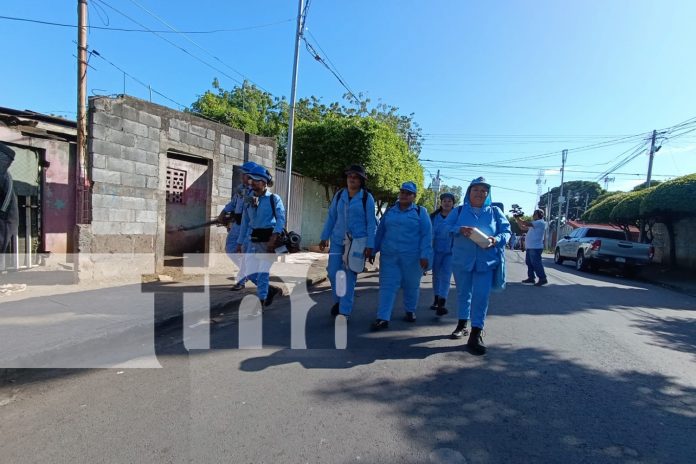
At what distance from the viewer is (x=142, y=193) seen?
22.3 ft

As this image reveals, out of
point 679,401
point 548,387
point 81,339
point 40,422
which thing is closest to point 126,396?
point 40,422

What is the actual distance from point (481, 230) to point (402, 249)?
36.2 inches

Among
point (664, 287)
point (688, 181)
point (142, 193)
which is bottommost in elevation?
point (664, 287)

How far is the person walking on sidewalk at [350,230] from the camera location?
4.66m

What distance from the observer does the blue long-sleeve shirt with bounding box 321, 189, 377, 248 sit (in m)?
4.67

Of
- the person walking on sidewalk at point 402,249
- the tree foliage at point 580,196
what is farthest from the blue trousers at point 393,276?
the tree foliage at point 580,196

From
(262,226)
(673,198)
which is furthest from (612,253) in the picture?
(262,226)

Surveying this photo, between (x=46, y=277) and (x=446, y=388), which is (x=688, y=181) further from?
(x=46, y=277)

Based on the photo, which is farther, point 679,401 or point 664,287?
point 664,287

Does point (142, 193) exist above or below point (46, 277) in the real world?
above

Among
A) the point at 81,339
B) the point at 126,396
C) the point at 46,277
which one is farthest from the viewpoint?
the point at 46,277

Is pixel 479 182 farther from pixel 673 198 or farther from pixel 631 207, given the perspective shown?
pixel 631 207

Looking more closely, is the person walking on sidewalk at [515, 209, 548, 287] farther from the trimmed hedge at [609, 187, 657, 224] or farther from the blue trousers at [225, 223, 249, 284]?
the trimmed hedge at [609, 187, 657, 224]

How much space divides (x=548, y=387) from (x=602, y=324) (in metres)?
2.88
